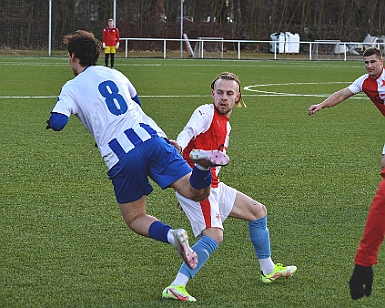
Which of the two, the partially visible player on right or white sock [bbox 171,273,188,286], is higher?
the partially visible player on right

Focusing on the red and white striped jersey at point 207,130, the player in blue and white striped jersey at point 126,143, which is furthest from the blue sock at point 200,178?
the red and white striped jersey at point 207,130

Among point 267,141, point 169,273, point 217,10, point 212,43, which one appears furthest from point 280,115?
point 217,10

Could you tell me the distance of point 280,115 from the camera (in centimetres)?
1711

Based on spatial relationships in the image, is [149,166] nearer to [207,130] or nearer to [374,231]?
[207,130]

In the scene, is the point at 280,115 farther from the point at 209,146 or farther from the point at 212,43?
the point at 212,43

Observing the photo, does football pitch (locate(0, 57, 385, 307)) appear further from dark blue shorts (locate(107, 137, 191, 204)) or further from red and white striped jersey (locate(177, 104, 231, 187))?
red and white striped jersey (locate(177, 104, 231, 187))

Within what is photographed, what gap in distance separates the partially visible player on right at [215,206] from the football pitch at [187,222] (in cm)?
11

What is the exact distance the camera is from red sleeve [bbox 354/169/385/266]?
13.2 feet

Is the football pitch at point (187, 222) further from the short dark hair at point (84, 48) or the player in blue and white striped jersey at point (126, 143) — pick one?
the short dark hair at point (84, 48)

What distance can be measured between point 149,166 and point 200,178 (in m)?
0.44

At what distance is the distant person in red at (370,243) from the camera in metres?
4.03

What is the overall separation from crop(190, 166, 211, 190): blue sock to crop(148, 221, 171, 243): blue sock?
0.37 metres

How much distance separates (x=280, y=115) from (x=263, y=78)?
461 inches

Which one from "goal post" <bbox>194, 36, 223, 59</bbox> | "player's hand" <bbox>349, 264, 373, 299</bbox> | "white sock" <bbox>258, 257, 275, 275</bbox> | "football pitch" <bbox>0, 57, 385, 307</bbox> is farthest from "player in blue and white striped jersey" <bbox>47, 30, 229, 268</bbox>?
"goal post" <bbox>194, 36, 223, 59</bbox>
